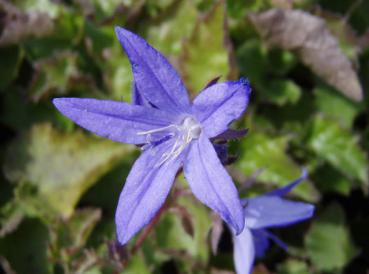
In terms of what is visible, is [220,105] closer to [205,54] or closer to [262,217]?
[262,217]

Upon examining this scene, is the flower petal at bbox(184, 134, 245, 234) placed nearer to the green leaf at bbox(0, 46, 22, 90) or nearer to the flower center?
the flower center

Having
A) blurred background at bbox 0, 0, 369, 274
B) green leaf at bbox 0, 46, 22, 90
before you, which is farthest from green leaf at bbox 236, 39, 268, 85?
green leaf at bbox 0, 46, 22, 90

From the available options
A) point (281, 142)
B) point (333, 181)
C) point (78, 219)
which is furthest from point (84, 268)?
point (333, 181)

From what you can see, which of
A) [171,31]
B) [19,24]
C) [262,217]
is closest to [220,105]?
[262,217]

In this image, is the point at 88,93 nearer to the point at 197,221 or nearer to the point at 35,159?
the point at 35,159

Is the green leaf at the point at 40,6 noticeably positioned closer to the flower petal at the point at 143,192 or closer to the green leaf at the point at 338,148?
the green leaf at the point at 338,148
